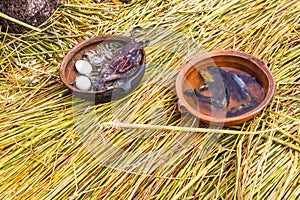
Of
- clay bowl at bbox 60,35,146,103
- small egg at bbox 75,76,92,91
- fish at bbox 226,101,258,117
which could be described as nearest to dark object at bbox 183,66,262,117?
fish at bbox 226,101,258,117

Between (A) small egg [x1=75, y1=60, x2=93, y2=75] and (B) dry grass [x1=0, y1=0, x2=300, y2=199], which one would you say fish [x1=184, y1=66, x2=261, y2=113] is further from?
(A) small egg [x1=75, y1=60, x2=93, y2=75]

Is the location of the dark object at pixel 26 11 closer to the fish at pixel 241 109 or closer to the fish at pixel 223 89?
the fish at pixel 223 89

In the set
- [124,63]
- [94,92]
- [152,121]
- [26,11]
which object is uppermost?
[26,11]

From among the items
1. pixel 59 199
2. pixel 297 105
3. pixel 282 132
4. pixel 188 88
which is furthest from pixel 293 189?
pixel 59 199

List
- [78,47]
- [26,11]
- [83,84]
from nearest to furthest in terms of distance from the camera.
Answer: [83,84], [78,47], [26,11]

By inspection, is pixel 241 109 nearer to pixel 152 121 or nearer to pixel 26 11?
pixel 152 121

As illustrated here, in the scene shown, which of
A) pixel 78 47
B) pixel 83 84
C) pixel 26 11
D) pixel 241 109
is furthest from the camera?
pixel 26 11

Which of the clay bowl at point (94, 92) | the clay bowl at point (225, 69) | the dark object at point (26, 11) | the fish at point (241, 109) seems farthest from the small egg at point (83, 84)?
the fish at point (241, 109)

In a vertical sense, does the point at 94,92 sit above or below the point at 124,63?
below

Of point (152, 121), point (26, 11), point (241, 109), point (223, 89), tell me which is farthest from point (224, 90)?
point (26, 11)
